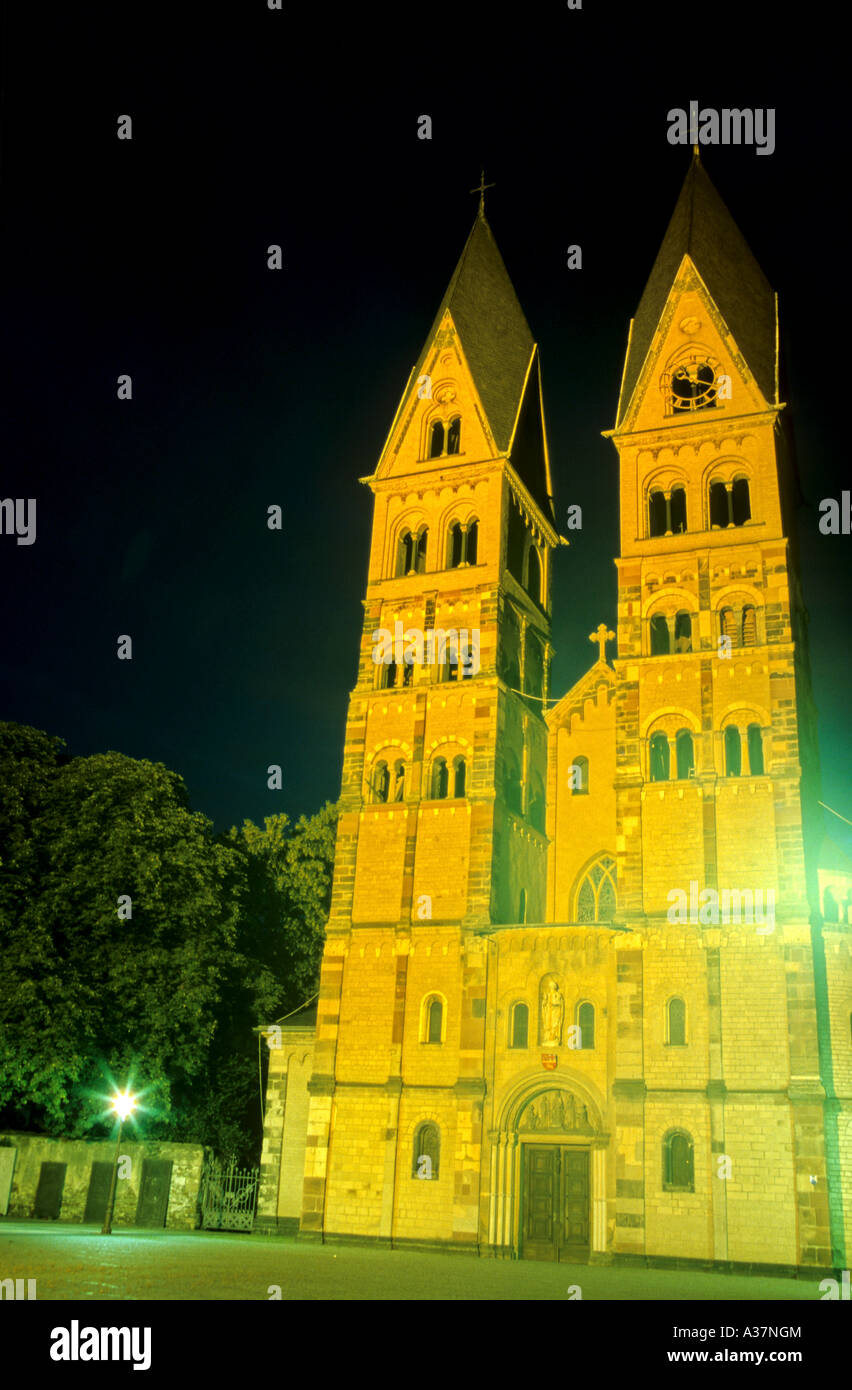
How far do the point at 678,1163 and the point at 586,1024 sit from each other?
14.5ft

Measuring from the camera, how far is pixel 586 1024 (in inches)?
1318

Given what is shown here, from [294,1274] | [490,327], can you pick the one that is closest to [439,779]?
[490,327]

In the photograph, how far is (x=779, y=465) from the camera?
3812 centimetres

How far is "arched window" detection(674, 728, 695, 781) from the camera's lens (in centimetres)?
3497

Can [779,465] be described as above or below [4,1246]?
above

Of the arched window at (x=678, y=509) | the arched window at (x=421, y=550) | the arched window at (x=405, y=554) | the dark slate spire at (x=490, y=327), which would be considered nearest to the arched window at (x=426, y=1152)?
the arched window at (x=405, y=554)

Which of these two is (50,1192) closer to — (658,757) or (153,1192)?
(153,1192)

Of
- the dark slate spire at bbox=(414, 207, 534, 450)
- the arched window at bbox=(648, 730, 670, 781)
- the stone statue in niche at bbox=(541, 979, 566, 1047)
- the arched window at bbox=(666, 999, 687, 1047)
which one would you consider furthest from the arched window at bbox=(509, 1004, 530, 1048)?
the dark slate spire at bbox=(414, 207, 534, 450)

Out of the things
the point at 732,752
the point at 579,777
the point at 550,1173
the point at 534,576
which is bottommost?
the point at 550,1173

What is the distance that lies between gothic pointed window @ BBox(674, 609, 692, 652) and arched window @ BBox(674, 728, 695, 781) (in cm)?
278

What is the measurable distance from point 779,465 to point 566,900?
606 inches

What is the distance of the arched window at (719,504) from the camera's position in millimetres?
38094
